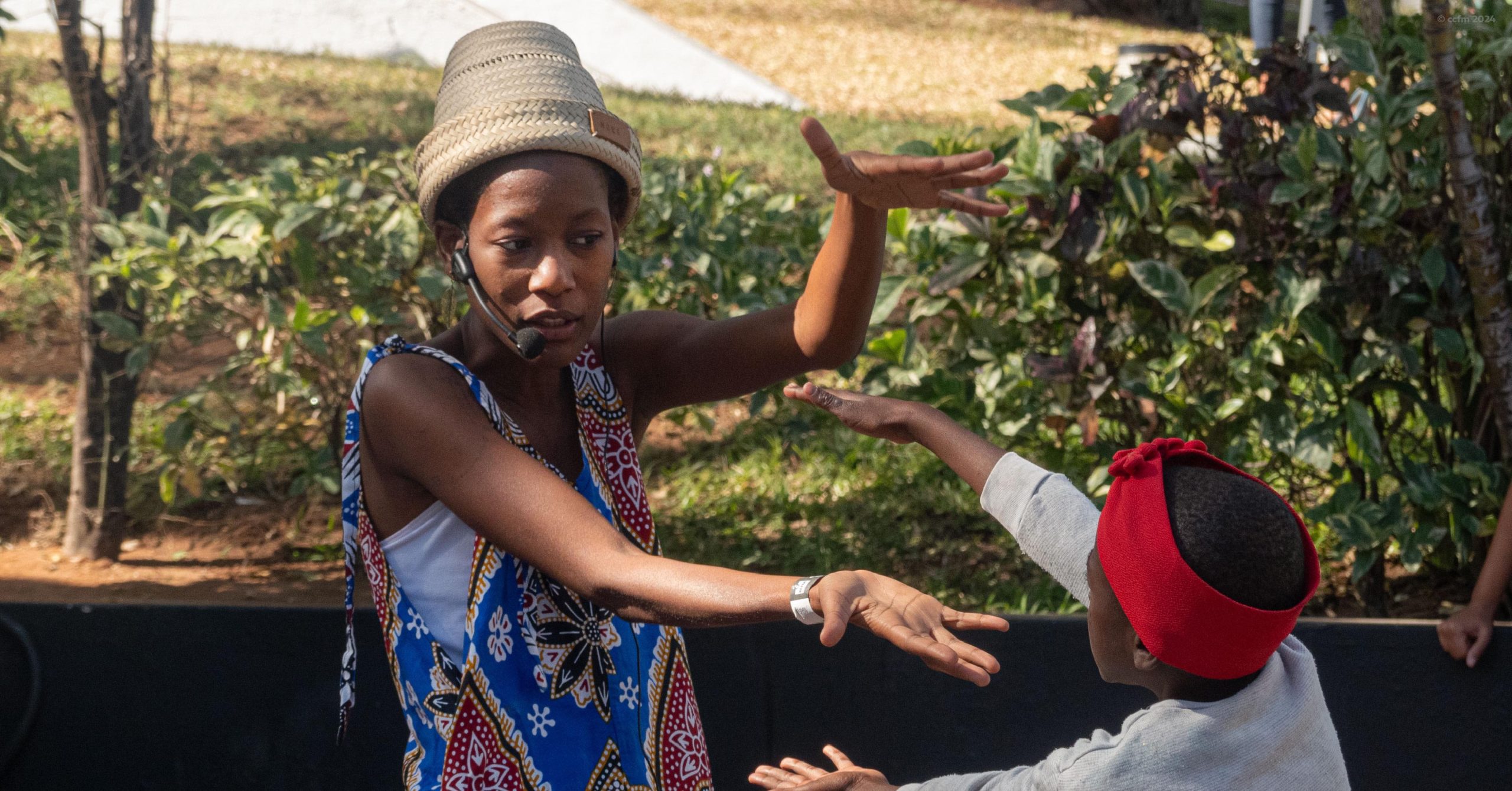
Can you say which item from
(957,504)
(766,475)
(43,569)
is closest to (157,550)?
(43,569)

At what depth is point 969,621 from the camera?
151 centimetres

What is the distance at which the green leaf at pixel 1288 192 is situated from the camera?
3162 millimetres

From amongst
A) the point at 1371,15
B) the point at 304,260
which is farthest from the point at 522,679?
the point at 1371,15

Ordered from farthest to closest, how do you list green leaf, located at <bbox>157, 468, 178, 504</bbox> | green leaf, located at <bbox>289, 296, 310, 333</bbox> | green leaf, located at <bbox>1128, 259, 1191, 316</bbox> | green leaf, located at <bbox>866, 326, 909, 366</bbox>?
1. green leaf, located at <bbox>157, 468, 178, 504</bbox>
2. green leaf, located at <bbox>289, 296, 310, 333</bbox>
3. green leaf, located at <bbox>866, 326, 909, 366</bbox>
4. green leaf, located at <bbox>1128, 259, 1191, 316</bbox>

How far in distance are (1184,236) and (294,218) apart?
2.37 metres

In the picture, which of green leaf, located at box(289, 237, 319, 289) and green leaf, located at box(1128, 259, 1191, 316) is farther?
green leaf, located at box(289, 237, 319, 289)

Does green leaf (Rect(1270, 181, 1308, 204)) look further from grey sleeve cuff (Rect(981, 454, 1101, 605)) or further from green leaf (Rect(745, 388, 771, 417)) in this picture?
grey sleeve cuff (Rect(981, 454, 1101, 605))

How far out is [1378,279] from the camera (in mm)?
3197

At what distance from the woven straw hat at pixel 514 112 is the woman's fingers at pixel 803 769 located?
0.80 metres

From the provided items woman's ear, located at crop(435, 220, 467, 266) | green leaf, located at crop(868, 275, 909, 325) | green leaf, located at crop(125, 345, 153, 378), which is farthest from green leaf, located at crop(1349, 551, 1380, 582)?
green leaf, located at crop(125, 345, 153, 378)

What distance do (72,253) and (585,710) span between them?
343 centimetres

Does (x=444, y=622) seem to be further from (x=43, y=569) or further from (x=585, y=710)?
(x=43, y=569)

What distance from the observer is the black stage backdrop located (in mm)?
2734

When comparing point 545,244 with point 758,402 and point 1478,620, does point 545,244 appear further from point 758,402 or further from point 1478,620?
point 758,402
